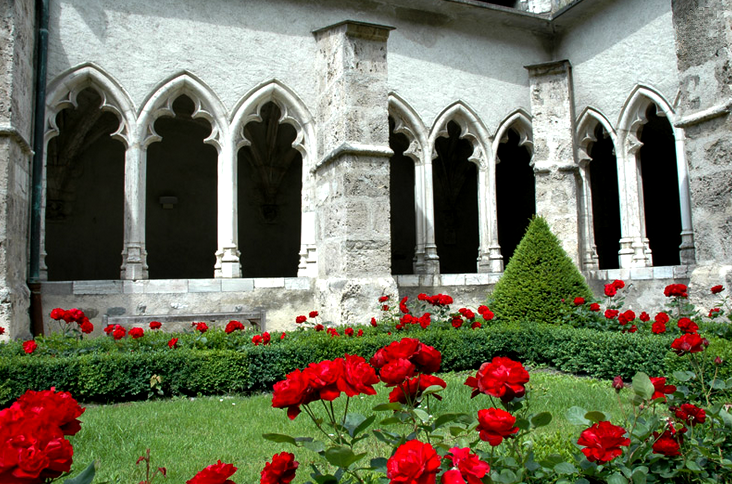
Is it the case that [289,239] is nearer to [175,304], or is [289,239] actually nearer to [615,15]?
[175,304]

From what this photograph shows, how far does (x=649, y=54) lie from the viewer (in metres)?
8.93

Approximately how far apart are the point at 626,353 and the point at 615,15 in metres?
6.53

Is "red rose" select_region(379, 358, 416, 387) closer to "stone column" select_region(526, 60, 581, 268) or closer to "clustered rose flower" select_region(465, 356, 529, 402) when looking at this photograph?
"clustered rose flower" select_region(465, 356, 529, 402)

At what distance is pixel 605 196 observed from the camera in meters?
13.5

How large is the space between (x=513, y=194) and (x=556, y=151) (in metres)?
5.22

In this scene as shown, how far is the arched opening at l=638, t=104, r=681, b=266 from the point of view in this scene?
46.2 feet

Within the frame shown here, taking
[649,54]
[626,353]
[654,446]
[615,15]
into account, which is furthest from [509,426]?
[615,15]

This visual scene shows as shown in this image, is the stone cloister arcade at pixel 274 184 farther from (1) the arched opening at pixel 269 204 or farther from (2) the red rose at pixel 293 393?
(2) the red rose at pixel 293 393

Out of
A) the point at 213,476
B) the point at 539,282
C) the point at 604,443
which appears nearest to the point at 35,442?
the point at 213,476

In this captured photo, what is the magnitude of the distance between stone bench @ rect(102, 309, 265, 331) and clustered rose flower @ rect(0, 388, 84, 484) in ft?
18.9

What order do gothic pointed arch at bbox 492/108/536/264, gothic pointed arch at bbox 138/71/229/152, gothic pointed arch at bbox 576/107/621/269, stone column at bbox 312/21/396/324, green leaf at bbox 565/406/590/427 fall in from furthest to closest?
1. gothic pointed arch at bbox 492/108/536/264
2. gothic pointed arch at bbox 576/107/621/269
3. gothic pointed arch at bbox 138/71/229/152
4. stone column at bbox 312/21/396/324
5. green leaf at bbox 565/406/590/427

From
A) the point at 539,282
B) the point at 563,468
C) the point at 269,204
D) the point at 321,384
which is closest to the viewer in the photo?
the point at 321,384

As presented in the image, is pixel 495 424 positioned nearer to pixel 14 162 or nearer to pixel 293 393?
pixel 293 393

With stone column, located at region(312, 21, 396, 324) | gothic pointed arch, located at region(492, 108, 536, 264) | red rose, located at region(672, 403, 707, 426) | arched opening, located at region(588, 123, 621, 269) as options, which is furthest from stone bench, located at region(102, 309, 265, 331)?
arched opening, located at region(588, 123, 621, 269)
